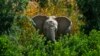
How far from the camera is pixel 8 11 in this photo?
1109 cm

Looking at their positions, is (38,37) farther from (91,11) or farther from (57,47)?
(91,11)

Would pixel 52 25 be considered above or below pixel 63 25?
above

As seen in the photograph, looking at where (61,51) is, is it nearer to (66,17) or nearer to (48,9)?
(66,17)

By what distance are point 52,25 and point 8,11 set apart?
237 centimetres

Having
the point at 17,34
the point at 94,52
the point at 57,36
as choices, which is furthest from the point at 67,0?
the point at 94,52

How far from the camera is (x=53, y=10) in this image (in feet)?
48.9

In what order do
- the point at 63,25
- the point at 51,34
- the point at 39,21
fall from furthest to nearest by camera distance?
the point at 63,25
the point at 39,21
the point at 51,34

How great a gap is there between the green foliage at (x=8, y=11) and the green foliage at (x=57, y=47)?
28 cm

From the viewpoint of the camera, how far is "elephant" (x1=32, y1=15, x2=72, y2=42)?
43.1 feet

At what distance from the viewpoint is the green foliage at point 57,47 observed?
10016mm

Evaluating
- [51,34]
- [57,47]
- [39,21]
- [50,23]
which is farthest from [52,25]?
[57,47]

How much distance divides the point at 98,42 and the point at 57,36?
3060 mm

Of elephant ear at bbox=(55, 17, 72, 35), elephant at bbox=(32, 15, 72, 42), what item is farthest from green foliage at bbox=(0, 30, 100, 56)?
elephant ear at bbox=(55, 17, 72, 35)

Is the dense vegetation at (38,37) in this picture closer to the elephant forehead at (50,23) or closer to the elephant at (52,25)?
the elephant at (52,25)
